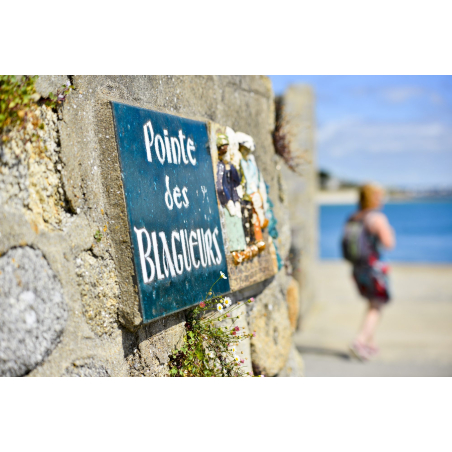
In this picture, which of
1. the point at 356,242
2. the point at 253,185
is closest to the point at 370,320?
the point at 356,242

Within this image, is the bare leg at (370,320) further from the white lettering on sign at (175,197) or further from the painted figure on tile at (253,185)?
the white lettering on sign at (175,197)

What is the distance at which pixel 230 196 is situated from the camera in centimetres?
218

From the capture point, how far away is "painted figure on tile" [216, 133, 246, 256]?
6.98ft

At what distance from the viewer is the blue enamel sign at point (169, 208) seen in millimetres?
1592

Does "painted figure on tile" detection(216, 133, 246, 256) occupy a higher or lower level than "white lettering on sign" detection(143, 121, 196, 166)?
lower

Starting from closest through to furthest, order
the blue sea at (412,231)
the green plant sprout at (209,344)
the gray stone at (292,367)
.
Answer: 1. the green plant sprout at (209,344)
2. the gray stone at (292,367)
3. the blue sea at (412,231)

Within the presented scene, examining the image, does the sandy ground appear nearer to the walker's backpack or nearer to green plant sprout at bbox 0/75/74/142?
Result: the walker's backpack

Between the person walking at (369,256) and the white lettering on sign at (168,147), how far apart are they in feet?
9.24

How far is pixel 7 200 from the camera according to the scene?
1.35 metres

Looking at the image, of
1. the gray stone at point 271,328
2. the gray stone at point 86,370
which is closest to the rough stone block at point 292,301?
the gray stone at point 271,328

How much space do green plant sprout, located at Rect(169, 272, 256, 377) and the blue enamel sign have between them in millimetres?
92

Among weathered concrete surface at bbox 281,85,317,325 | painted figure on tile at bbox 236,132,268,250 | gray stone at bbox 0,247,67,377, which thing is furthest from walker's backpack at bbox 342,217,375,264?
gray stone at bbox 0,247,67,377

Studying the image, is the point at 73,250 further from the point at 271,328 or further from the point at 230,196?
the point at 271,328

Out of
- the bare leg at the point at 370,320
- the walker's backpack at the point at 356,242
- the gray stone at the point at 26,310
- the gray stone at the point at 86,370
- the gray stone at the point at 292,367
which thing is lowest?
the bare leg at the point at 370,320
